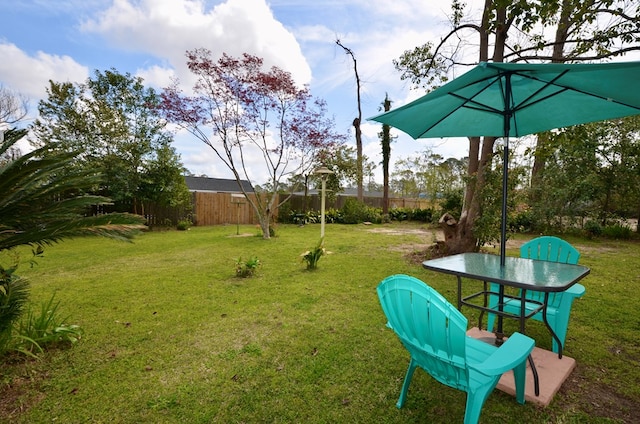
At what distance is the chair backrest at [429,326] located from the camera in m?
1.33

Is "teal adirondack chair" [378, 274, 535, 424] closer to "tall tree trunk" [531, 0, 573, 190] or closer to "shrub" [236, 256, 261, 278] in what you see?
"tall tree trunk" [531, 0, 573, 190]

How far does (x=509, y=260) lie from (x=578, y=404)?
1.07m

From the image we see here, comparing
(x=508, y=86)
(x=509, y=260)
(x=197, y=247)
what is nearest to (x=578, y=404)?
(x=509, y=260)

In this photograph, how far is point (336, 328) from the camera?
2.95 meters

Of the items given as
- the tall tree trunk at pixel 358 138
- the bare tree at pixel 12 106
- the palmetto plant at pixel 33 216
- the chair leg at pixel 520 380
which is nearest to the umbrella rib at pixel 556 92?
the chair leg at pixel 520 380

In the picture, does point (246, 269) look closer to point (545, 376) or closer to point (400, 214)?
point (545, 376)

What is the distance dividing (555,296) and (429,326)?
1.77 meters

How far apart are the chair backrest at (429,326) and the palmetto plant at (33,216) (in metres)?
2.20

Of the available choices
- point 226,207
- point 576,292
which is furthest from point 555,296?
point 226,207

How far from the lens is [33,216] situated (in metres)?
2.27

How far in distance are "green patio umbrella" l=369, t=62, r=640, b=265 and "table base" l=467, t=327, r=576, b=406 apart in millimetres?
816

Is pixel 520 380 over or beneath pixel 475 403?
beneath

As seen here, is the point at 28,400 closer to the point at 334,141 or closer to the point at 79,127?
the point at 334,141

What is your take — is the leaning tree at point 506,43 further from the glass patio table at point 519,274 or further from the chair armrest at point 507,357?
the chair armrest at point 507,357
